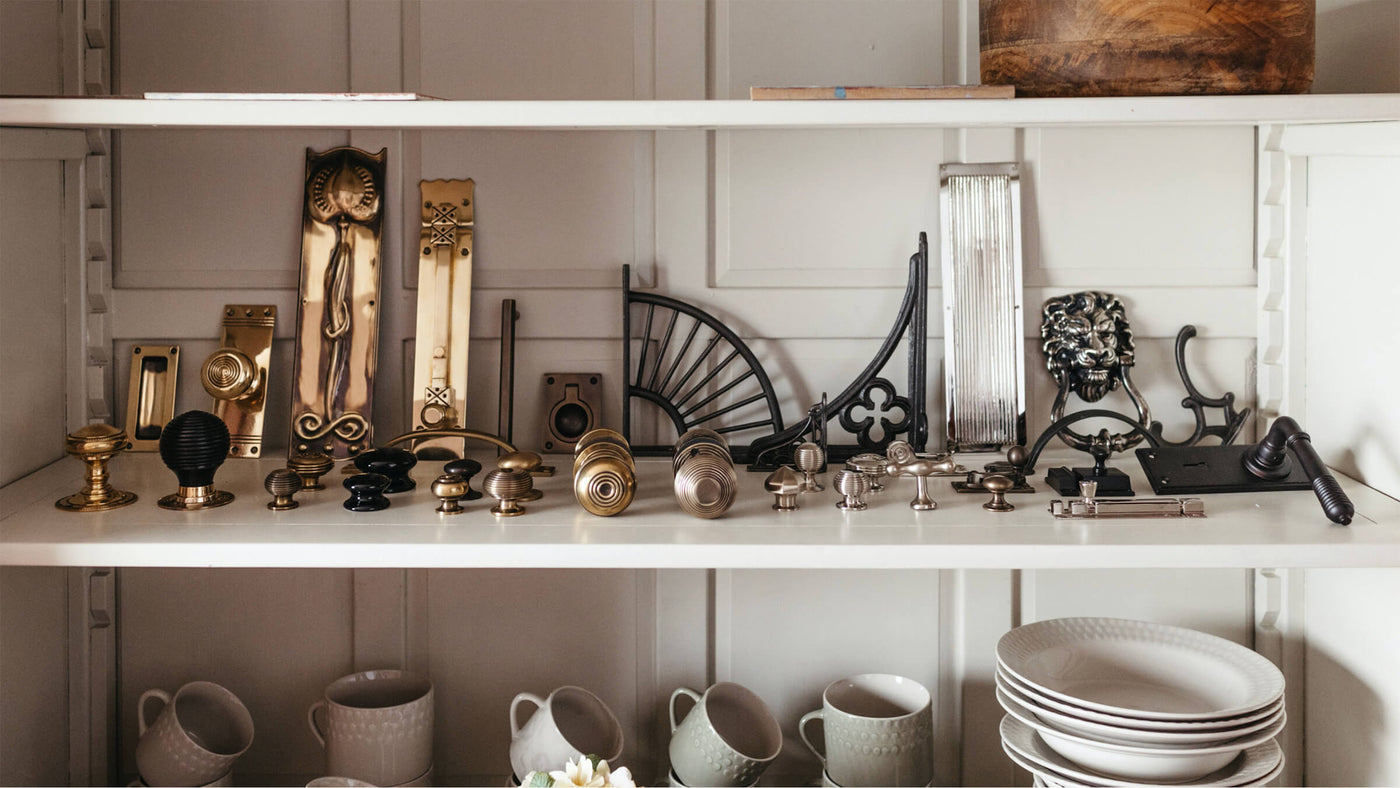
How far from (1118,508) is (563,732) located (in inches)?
32.0

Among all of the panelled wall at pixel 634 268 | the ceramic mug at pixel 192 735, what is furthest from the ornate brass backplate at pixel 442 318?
the ceramic mug at pixel 192 735

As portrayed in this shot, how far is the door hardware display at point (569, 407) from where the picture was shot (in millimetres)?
1615

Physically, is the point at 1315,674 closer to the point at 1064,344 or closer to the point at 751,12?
the point at 1064,344

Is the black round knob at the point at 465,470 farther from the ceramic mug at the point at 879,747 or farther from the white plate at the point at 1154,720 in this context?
the white plate at the point at 1154,720

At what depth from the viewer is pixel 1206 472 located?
56.4 inches

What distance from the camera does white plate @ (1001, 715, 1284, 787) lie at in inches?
50.1

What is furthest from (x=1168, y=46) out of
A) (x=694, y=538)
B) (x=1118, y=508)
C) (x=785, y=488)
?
(x=694, y=538)

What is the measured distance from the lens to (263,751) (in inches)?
66.1

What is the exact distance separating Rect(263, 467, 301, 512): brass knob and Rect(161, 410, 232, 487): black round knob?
0.08m

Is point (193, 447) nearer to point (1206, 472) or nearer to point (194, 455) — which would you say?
point (194, 455)

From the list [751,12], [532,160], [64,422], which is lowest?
[64,422]

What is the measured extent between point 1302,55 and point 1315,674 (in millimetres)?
871

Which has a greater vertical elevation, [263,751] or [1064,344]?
[1064,344]

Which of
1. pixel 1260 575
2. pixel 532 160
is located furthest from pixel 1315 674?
pixel 532 160
